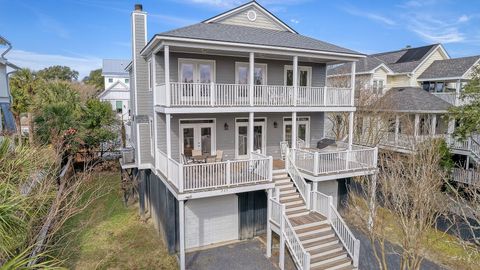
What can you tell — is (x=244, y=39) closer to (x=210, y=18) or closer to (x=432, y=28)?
(x=210, y=18)

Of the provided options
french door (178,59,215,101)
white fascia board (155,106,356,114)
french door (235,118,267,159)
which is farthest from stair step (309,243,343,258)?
french door (178,59,215,101)

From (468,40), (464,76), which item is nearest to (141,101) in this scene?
(464,76)

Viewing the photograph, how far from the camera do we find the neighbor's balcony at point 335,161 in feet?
41.9

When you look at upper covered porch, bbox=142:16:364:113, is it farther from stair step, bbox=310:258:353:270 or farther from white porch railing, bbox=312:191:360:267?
stair step, bbox=310:258:353:270

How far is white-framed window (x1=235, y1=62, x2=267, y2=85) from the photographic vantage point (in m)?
14.2

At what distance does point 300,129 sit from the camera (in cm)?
1630

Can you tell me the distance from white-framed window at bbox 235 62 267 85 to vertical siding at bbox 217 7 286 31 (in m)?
2.63

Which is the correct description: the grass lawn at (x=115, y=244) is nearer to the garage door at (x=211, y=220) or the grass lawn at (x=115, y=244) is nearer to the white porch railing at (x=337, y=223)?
the garage door at (x=211, y=220)

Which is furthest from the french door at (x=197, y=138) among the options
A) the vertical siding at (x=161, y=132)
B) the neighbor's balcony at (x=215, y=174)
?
the neighbor's balcony at (x=215, y=174)

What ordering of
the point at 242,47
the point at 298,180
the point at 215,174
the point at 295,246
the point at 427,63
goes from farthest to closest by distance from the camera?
the point at 427,63, the point at 298,180, the point at 242,47, the point at 215,174, the point at 295,246

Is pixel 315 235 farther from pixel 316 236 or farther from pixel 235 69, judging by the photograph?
pixel 235 69

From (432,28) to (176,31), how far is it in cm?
2831

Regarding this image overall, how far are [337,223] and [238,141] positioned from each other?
6.16m

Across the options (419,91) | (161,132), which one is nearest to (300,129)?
(161,132)
